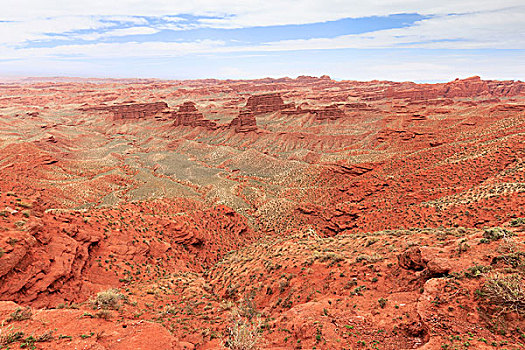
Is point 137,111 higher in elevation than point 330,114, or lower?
higher

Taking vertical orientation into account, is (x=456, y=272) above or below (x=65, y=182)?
above

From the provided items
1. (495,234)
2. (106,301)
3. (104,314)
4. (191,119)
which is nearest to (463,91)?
(191,119)

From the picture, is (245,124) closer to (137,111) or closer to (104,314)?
(137,111)

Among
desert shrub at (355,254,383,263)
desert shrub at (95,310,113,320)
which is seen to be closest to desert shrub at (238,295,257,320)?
desert shrub at (95,310,113,320)

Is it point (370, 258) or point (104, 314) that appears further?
point (370, 258)

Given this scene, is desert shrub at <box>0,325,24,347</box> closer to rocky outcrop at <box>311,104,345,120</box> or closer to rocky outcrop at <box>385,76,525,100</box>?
rocky outcrop at <box>311,104,345,120</box>

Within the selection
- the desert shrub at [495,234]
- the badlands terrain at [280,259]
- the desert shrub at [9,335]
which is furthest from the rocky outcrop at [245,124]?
the desert shrub at [9,335]

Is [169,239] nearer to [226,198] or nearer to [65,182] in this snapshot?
[226,198]

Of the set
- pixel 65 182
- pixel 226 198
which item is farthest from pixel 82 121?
pixel 226 198

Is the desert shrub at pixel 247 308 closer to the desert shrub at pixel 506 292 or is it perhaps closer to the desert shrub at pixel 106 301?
the desert shrub at pixel 106 301
